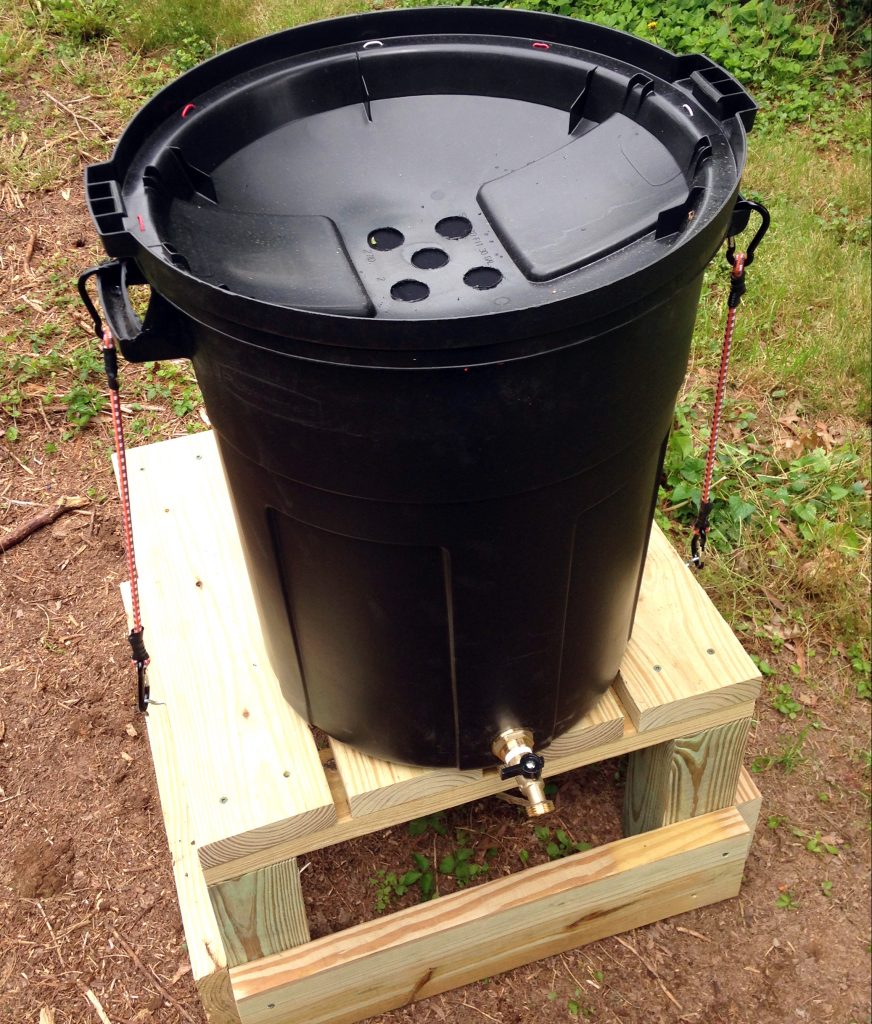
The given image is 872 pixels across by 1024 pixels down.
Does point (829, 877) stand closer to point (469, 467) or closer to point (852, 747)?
point (852, 747)

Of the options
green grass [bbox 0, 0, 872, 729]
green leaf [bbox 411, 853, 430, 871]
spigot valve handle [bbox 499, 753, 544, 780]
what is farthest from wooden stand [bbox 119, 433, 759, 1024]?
green grass [bbox 0, 0, 872, 729]

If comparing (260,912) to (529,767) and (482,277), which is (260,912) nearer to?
(529,767)

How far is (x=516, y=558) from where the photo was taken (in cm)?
113

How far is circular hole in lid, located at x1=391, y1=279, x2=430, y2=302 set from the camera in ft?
3.68

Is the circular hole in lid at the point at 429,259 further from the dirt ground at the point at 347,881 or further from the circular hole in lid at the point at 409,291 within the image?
the dirt ground at the point at 347,881

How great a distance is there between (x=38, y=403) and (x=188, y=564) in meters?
1.35

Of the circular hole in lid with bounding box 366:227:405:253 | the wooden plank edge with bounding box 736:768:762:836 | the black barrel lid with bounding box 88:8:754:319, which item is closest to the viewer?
the black barrel lid with bounding box 88:8:754:319

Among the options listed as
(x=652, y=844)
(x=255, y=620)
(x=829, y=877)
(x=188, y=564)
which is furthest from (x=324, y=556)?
(x=829, y=877)

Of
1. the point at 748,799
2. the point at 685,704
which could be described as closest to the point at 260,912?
the point at 685,704

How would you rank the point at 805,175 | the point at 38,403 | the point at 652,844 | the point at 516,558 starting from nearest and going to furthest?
the point at 516,558 < the point at 652,844 < the point at 38,403 < the point at 805,175

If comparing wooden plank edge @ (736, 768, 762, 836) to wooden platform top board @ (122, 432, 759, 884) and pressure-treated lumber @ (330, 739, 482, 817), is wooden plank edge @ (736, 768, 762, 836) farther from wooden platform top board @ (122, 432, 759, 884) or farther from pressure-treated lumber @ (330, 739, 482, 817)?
pressure-treated lumber @ (330, 739, 482, 817)

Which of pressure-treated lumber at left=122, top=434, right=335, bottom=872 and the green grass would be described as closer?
pressure-treated lumber at left=122, top=434, right=335, bottom=872

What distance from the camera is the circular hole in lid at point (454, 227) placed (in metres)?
1.20

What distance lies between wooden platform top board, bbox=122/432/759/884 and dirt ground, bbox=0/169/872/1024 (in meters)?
0.48
